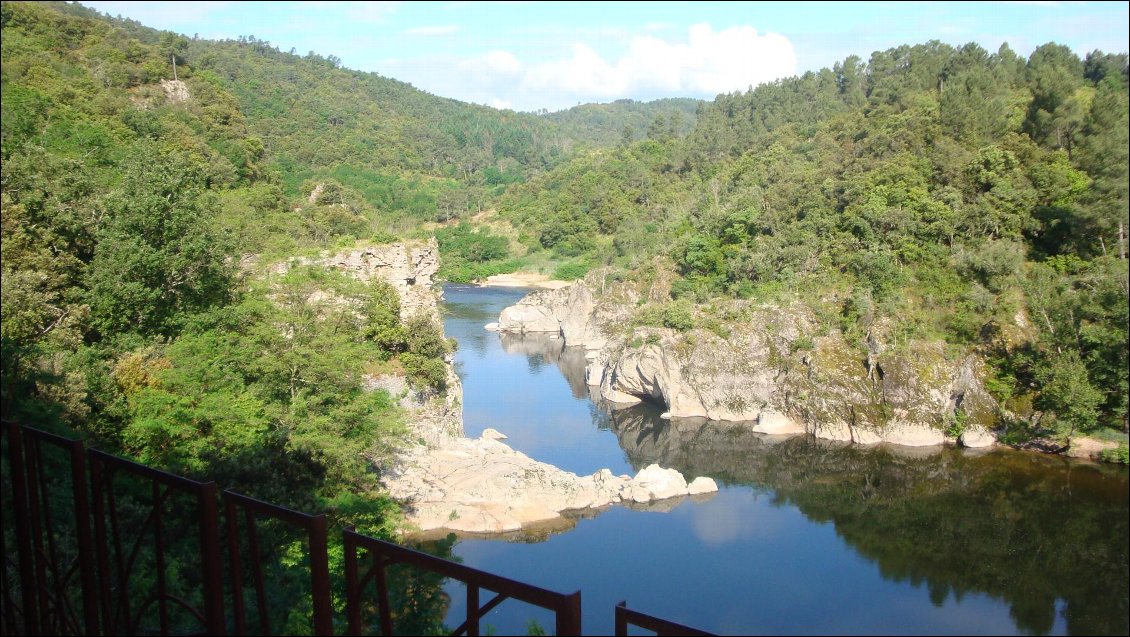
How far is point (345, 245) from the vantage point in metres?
21.1

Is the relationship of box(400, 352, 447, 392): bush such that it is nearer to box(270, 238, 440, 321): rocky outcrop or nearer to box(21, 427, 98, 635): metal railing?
box(270, 238, 440, 321): rocky outcrop

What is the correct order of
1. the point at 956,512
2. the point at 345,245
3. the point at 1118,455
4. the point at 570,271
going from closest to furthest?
the point at 956,512 → the point at 1118,455 → the point at 345,245 → the point at 570,271

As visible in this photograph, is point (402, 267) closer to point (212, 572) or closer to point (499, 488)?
point (499, 488)

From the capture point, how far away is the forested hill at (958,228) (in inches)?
694

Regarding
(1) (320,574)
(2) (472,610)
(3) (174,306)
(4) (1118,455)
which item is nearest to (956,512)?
(4) (1118,455)

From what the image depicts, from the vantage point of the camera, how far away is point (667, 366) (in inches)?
1030

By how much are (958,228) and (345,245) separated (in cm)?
1867

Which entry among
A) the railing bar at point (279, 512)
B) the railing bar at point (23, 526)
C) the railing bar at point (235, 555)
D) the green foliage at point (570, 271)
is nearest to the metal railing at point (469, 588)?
the railing bar at point (279, 512)

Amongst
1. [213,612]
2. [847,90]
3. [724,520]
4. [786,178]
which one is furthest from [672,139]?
[213,612]

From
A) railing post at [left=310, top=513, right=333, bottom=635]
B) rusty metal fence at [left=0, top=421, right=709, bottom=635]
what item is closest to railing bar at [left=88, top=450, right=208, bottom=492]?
rusty metal fence at [left=0, top=421, right=709, bottom=635]

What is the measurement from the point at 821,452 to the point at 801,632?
33.2ft

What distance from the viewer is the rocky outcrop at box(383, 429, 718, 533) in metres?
16.5

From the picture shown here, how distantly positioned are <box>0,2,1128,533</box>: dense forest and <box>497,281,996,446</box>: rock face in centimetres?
82

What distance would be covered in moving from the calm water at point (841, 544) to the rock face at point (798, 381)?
954mm
